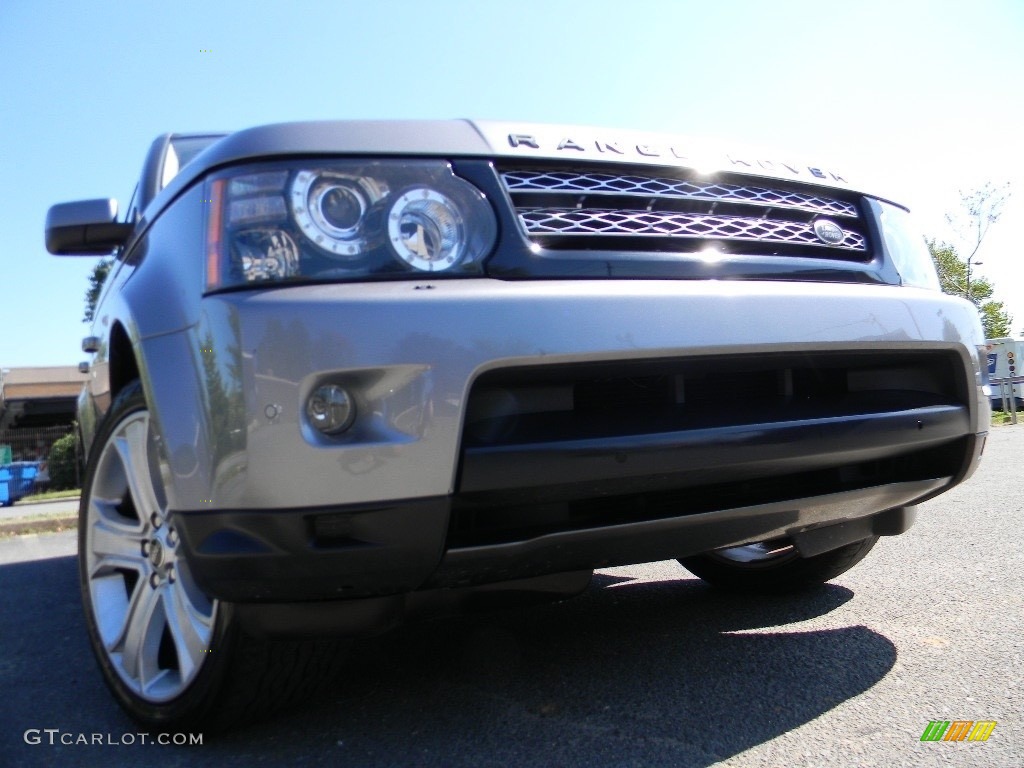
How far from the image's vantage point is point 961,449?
2.21 meters

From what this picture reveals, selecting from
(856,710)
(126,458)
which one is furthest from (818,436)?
(126,458)

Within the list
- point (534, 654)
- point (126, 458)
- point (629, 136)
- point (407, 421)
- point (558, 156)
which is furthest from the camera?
point (534, 654)

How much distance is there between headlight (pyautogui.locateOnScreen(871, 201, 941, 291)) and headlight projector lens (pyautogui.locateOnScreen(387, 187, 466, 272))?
1261 millimetres

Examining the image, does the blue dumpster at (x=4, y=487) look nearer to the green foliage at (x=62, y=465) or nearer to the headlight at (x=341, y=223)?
the green foliage at (x=62, y=465)

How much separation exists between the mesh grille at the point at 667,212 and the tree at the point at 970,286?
1117 inches

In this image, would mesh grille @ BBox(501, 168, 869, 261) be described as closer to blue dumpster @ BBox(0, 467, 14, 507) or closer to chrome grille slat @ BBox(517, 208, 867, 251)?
chrome grille slat @ BBox(517, 208, 867, 251)

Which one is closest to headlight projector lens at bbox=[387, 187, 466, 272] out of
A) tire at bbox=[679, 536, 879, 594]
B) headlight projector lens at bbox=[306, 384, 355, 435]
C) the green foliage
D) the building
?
headlight projector lens at bbox=[306, 384, 355, 435]

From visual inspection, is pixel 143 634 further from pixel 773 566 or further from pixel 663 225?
pixel 773 566

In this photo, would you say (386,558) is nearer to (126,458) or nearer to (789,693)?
(126,458)

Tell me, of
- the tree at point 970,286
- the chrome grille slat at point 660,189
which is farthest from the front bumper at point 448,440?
the tree at point 970,286

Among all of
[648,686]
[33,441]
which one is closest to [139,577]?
[648,686]

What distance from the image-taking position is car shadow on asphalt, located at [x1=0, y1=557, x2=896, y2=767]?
5.97 ft

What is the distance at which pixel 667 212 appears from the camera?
6.37ft

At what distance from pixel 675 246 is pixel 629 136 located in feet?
1.07
